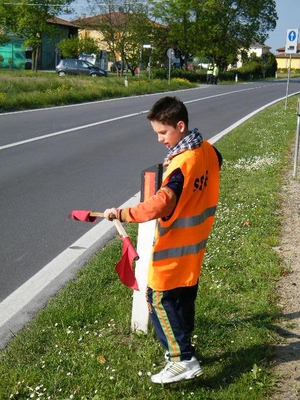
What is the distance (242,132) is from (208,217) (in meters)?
13.6

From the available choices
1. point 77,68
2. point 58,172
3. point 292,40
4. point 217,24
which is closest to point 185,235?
point 58,172

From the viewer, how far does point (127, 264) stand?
143 inches

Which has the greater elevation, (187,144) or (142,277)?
(187,144)

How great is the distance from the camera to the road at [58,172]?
21.6 feet

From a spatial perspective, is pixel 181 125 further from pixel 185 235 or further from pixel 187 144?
pixel 185 235

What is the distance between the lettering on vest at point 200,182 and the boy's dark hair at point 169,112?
1.01 feet

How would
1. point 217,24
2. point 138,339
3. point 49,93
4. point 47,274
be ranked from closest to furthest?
point 138,339
point 47,274
point 49,93
point 217,24

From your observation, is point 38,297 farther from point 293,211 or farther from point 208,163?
point 293,211

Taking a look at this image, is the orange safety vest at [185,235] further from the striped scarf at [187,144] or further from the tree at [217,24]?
the tree at [217,24]

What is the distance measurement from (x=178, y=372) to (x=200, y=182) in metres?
1.06

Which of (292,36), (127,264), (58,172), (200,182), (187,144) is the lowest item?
(58,172)

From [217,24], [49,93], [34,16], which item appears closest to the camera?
[49,93]

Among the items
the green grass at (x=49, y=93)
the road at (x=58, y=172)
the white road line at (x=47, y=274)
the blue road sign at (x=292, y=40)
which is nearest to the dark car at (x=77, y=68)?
the green grass at (x=49, y=93)

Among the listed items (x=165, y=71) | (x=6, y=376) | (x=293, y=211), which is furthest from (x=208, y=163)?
(x=165, y=71)
